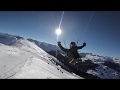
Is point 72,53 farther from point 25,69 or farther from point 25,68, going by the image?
point 25,69

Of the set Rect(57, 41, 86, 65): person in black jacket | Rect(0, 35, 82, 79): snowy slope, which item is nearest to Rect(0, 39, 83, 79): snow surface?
Rect(0, 35, 82, 79): snowy slope

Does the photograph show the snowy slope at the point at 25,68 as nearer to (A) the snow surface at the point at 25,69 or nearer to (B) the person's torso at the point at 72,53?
(A) the snow surface at the point at 25,69

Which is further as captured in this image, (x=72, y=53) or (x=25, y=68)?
(x=72, y=53)

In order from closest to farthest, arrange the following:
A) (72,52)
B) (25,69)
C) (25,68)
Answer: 1. (25,69)
2. (25,68)
3. (72,52)

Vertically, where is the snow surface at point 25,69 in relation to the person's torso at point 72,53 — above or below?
below

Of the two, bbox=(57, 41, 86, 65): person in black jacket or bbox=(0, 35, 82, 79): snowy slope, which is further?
bbox=(57, 41, 86, 65): person in black jacket

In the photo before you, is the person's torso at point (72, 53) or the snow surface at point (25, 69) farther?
the person's torso at point (72, 53)

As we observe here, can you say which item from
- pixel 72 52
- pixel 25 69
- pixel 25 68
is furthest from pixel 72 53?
pixel 25 69

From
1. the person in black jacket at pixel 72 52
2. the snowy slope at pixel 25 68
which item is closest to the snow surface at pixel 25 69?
the snowy slope at pixel 25 68

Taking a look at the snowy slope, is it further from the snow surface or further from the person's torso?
the person's torso

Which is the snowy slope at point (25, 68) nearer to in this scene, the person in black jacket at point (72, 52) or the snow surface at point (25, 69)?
the snow surface at point (25, 69)
